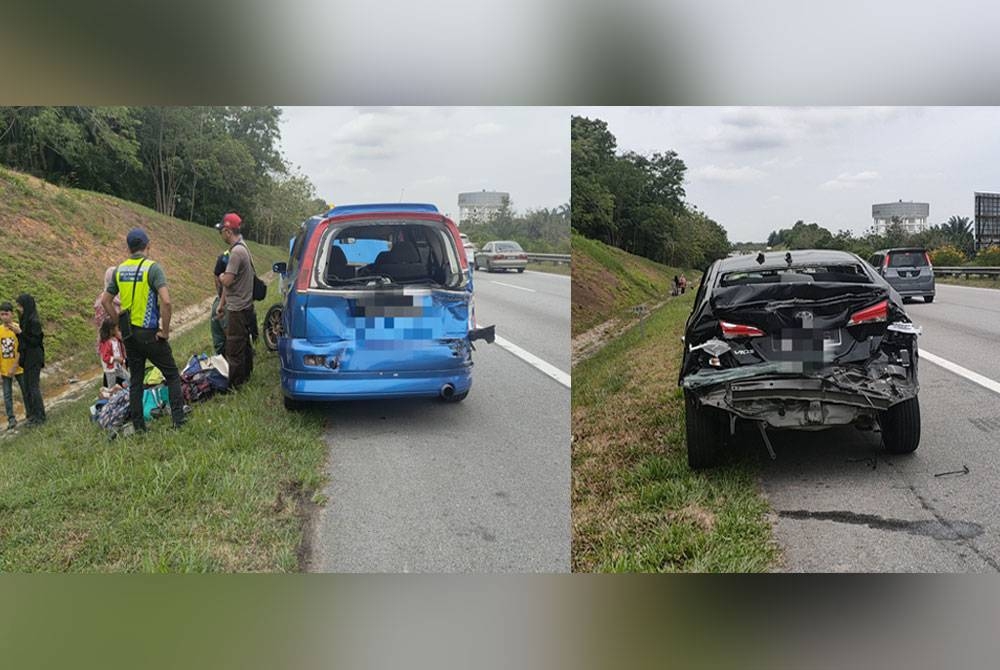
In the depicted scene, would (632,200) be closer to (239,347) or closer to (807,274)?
(807,274)

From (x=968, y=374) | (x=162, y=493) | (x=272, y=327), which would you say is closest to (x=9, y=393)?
(x=162, y=493)

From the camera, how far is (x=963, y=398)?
163 inches

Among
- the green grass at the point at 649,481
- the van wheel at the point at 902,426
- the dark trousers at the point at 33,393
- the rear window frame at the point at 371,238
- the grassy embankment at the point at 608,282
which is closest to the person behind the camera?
the green grass at the point at 649,481

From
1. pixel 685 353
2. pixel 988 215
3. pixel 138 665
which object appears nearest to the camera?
pixel 138 665

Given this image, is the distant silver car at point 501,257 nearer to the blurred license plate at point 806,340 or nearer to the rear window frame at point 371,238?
the rear window frame at point 371,238

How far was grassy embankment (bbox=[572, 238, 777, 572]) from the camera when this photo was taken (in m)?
3.85

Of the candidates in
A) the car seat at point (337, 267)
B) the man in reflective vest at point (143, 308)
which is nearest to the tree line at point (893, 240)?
the car seat at point (337, 267)

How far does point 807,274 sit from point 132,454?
344cm

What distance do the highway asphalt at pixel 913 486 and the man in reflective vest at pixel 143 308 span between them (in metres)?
2.98

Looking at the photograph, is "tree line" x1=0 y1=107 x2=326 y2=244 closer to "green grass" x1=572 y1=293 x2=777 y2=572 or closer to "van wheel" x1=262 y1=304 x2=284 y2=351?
"van wheel" x1=262 y1=304 x2=284 y2=351

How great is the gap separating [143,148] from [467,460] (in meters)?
2.36

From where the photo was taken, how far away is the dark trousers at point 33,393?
13.9 feet
